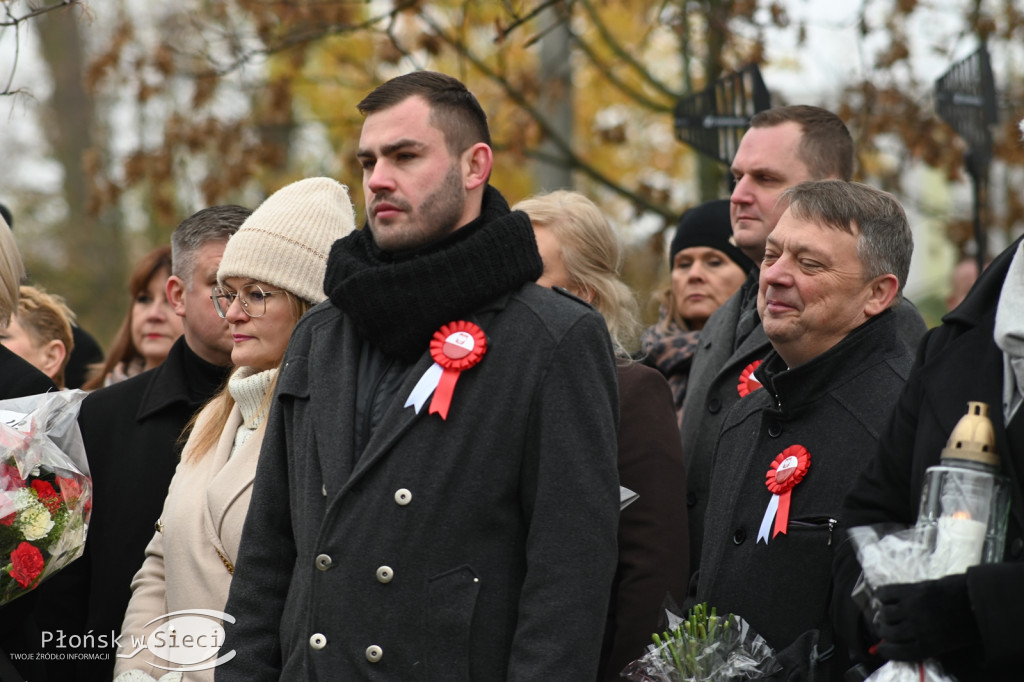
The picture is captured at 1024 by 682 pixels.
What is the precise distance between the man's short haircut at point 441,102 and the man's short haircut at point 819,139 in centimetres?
193

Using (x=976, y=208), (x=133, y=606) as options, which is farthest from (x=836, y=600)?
(x=976, y=208)

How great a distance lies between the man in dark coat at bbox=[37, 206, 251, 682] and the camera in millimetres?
4453

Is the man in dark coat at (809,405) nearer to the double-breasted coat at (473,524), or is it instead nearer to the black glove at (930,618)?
the double-breasted coat at (473,524)

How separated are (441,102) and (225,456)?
1.50m

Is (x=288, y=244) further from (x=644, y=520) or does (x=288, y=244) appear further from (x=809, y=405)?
(x=809, y=405)

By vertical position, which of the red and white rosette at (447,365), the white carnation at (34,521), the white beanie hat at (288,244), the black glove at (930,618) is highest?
the white beanie hat at (288,244)

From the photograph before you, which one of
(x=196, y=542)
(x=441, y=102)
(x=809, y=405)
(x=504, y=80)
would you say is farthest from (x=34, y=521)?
(x=504, y=80)

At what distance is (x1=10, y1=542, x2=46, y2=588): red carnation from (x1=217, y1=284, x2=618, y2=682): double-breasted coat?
0.81 meters

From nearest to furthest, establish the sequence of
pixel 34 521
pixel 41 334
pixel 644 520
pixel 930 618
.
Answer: pixel 930 618 < pixel 34 521 < pixel 644 520 < pixel 41 334

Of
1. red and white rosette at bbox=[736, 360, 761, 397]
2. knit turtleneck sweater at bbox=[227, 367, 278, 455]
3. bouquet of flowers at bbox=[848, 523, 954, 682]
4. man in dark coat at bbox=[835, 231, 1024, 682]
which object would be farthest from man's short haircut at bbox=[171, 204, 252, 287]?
bouquet of flowers at bbox=[848, 523, 954, 682]

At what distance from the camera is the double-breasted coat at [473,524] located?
3.08m

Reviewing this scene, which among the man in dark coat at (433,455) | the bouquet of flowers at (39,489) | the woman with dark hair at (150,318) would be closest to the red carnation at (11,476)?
the bouquet of flowers at (39,489)

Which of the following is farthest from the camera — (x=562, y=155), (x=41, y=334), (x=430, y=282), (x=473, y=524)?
(x=562, y=155)

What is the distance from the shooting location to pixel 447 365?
3.22 metres
